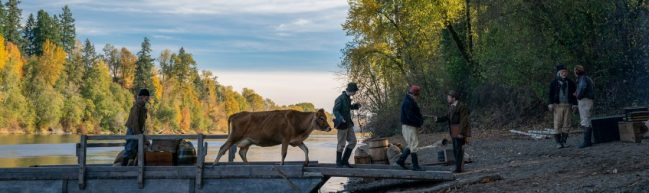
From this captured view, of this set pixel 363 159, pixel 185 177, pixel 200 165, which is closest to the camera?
pixel 200 165

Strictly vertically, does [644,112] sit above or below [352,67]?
below

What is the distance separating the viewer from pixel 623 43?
1013 inches

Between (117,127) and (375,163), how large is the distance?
4330 inches

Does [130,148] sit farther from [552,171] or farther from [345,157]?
[552,171]

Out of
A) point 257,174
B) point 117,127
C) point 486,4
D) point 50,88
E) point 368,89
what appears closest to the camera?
point 257,174

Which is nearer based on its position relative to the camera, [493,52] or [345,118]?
[345,118]

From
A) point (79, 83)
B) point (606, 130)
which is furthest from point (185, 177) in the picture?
point (79, 83)

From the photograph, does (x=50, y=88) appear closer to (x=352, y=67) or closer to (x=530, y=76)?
(x=352, y=67)

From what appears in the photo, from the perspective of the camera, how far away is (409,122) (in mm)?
14492

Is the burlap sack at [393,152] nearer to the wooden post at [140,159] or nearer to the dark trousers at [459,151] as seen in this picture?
the dark trousers at [459,151]

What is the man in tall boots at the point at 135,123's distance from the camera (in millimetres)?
15211

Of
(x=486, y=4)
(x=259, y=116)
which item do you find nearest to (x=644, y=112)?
(x=259, y=116)

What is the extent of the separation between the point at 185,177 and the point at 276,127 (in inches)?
83.7

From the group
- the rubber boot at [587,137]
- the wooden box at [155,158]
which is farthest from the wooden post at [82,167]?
the rubber boot at [587,137]
